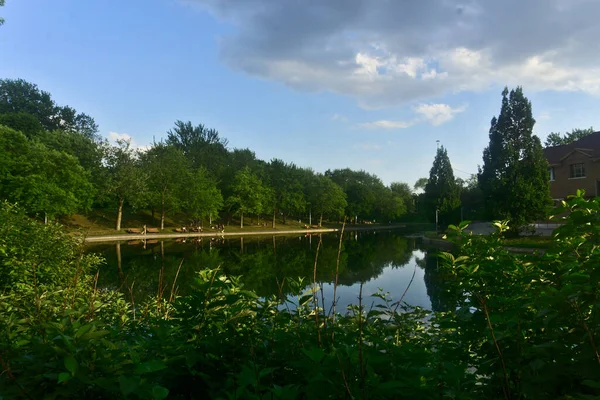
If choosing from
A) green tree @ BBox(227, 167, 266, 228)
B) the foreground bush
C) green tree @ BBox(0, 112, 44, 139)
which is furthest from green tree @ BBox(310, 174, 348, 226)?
the foreground bush

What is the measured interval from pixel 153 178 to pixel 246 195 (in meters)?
12.0

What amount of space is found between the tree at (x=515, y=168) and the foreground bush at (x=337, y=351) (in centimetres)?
2770

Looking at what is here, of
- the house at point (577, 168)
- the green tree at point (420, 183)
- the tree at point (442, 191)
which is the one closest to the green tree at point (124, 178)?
the tree at point (442, 191)

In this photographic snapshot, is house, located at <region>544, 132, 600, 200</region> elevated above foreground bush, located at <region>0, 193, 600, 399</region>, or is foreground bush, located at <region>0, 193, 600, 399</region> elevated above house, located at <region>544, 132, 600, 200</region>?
house, located at <region>544, 132, 600, 200</region>

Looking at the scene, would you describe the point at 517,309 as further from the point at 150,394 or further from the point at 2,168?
the point at 2,168

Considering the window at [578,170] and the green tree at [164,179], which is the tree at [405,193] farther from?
the green tree at [164,179]

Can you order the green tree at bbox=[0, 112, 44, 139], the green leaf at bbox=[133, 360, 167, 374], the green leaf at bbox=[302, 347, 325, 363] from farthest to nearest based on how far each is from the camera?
the green tree at bbox=[0, 112, 44, 139] → the green leaf at bbox=[302, 347, 325, 363] → the green leaf at bbox=[133, 360, 167, 374]

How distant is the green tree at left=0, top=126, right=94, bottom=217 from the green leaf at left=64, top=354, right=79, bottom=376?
112 ft

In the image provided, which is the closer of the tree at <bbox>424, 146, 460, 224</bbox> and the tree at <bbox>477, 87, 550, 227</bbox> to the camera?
the tree at <bbox>477, 87, 550, 227</bbox>

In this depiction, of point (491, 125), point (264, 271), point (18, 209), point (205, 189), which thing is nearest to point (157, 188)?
point (205, 189)

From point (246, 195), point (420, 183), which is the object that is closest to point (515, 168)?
point (246, 195)

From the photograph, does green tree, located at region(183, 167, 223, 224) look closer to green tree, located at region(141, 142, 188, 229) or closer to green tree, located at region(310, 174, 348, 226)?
green tree, located at region(141, 142, 188, 229)

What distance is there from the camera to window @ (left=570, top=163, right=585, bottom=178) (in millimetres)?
36375

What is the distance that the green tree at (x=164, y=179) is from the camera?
4638 centimetres
